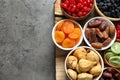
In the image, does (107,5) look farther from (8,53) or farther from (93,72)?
(8,53)

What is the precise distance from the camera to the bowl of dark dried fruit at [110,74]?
1229mm

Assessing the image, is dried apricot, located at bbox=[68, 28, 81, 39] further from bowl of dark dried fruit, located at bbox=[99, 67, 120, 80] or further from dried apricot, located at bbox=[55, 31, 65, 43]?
bowl of dark dried fruit, located at bbox=[99, 67, 120, 80]

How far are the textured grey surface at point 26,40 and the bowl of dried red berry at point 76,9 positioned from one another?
1.54 ft

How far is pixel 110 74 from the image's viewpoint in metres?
1.23

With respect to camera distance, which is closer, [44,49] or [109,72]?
[109,72]

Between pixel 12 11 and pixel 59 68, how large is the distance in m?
0.69

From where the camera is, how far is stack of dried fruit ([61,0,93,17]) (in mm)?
1291

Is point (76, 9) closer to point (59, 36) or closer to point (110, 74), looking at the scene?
point (59, 36)

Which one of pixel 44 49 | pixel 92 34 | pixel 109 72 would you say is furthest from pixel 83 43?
pixel 44 49

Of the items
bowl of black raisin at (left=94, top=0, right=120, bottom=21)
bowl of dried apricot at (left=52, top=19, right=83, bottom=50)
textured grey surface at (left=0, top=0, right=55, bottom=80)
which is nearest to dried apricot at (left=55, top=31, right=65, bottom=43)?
bowl of dried apricot at (left=52, top=19, right=83, bottom=50)

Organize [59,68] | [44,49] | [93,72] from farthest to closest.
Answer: [44,49] < [59,68] < [93,72]

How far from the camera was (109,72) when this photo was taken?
1.24 meters

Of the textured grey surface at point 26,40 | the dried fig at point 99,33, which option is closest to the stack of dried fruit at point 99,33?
the dried fig at point 99,33

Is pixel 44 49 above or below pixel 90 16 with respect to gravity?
below
